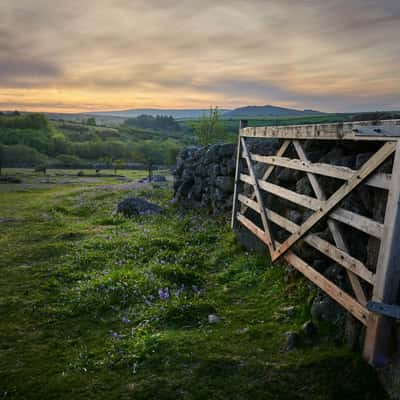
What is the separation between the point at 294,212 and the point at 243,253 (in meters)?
3.09

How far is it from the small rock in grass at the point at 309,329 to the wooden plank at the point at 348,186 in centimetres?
179

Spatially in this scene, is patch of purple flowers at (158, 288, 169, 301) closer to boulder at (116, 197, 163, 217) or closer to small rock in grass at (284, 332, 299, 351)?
small rock in grass at (284, 332, 299, 351)

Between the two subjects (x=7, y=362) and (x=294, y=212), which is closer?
(x=7, y=362)

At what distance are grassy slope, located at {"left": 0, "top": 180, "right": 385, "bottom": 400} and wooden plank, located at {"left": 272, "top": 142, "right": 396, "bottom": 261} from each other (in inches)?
52.0

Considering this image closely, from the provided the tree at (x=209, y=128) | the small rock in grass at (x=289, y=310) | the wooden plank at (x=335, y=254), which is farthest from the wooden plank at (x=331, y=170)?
A: the tree at (x=209, y=128)

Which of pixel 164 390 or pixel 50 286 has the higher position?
pixel 164 390

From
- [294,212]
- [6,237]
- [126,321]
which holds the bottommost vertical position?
[6,237]

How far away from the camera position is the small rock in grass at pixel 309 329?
19.0 ft

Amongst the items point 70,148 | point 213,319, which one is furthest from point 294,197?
point 70,148

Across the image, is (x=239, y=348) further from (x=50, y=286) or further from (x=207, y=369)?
(x=50, y=286)

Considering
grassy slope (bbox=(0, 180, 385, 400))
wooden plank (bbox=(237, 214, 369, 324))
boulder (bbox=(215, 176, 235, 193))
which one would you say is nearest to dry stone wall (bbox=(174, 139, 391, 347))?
wooden plank (bbox=(237, 214, 369, 324))

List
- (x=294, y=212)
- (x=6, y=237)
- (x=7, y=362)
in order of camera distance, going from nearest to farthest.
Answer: (x=7, y=362), (x=294, y=212), (x=6, y=237)

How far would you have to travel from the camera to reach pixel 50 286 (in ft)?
29.6

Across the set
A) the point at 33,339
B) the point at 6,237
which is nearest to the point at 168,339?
the point at 33,339
